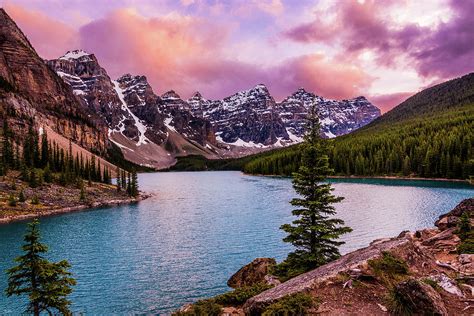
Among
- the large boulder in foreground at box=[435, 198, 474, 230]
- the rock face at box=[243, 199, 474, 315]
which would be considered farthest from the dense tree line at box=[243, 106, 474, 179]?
the rock face at box=[243, 199, 474, 315]

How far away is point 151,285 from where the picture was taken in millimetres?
36156

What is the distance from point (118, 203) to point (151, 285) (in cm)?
7875

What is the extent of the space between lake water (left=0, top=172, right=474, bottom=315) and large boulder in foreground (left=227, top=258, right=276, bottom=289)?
4.78ft

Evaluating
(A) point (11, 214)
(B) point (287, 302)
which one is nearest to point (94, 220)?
(A) point (11, 214)

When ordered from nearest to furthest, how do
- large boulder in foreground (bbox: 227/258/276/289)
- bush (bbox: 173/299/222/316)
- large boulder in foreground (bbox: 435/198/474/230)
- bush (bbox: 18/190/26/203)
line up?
bush (bbox: 173/299/222/316), large boulder in foreground (bbox: 435/198/474/230), large boulder in foreground (bbox: 227/258/276/289), bush (bbox: 18/190/26/203)

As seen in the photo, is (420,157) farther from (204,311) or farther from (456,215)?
(204,311)

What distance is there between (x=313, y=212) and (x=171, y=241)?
36.1 metres

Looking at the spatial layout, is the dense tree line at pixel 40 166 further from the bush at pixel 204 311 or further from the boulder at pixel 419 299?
the boulder at pixel 419 299

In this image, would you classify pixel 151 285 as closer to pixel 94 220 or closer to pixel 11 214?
pixel 94 220

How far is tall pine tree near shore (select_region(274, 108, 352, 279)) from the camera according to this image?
971 inches

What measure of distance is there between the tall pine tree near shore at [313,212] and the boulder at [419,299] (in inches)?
487

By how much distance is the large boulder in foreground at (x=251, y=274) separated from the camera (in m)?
33.3

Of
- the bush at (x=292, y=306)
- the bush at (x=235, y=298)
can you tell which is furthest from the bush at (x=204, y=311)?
the bush at (x=292, y=306)

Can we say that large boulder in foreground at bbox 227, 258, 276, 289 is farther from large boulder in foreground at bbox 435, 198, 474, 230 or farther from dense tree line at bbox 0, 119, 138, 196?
dense tree line at bbox 0, 119, 138, 196
